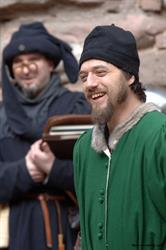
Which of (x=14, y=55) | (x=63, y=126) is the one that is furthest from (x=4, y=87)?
(x=63, y=126)

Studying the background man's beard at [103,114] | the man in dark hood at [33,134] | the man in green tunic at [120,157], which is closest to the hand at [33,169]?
the man in dark hood at [33,134]

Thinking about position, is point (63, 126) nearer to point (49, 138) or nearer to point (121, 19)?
point (49, 138)

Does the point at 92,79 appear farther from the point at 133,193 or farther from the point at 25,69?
the point at 25,69

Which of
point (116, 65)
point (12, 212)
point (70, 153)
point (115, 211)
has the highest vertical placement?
point (116, 65)

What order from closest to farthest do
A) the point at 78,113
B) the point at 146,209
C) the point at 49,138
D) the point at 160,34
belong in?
the point at 146,209 → the point at 49,138 → the point at 78,113 → the point at 160,34

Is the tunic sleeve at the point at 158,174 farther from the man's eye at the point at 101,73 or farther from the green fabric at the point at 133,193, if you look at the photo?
the man's eye at the point at 101,73

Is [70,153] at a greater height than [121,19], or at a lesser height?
lesser

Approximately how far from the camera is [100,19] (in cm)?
336

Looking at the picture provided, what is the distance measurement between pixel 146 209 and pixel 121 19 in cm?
147

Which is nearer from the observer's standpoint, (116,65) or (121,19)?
(116,65)

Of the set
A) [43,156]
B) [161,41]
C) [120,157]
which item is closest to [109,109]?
[120,157]

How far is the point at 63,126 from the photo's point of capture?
280 cm

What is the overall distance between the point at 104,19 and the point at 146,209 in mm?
1491

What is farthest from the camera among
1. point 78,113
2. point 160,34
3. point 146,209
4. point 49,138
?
point 160,34
